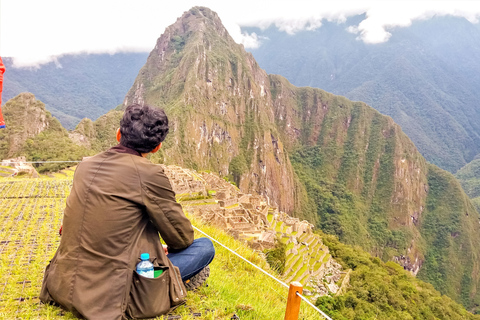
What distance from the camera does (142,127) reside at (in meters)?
3.01

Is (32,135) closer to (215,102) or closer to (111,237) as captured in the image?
(111,237)

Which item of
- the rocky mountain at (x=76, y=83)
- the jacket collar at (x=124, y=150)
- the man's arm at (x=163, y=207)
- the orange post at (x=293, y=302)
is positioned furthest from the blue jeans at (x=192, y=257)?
the rocky mountain at (x=76, y=83)

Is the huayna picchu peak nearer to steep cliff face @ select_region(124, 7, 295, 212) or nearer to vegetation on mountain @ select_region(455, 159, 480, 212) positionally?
steep cliff face @ select_region(124, 7, 295, 212)

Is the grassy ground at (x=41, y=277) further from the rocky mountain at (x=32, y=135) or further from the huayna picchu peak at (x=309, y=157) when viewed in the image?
the huayna picchu peak at (x=309, y=157)

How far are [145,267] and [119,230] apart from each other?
431 mm

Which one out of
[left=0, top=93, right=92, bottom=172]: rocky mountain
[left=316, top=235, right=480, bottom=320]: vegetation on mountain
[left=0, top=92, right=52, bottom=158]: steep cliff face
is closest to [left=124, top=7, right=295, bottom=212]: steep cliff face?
[left=0, top=93, right=92, bottom=172]: rocky mountain

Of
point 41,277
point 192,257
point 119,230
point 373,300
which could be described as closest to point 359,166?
point 373,300

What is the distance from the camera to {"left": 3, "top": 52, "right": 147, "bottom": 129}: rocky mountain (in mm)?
118938

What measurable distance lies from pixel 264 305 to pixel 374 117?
149m

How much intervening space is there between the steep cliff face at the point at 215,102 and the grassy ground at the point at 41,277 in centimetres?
6759

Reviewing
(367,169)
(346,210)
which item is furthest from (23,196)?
(367,169)

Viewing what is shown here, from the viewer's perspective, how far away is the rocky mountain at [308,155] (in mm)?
87250

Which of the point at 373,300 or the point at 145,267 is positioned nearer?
the point at 145,267

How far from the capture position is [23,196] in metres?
8.27
